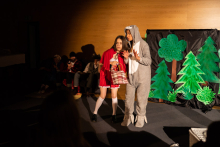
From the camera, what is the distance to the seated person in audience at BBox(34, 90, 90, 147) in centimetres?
112

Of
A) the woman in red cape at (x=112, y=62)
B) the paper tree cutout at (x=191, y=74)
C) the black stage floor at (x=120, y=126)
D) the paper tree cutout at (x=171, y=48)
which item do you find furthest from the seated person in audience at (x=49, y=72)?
the paper tree cutout at (x=191, y=74)

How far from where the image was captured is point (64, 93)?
1.17 meters

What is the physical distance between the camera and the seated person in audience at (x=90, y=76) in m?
5.28

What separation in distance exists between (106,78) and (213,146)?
8.35 ft

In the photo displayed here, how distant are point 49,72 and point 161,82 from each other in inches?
119

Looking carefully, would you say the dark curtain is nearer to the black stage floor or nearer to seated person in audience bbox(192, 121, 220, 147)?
the black stage floor

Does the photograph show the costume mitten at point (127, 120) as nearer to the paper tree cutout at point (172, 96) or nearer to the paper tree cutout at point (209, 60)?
the paper tree cutout at point (172, 96)

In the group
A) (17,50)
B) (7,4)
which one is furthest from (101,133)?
(7,4)

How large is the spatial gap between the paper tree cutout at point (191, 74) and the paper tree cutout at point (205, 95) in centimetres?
10

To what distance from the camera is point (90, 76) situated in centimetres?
526

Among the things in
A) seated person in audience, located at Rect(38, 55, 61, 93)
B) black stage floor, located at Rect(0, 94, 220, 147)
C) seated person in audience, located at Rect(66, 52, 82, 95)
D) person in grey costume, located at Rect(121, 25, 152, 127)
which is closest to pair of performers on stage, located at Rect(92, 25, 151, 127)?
person in grey costume, located at Rect(121, 25, 152, 127)

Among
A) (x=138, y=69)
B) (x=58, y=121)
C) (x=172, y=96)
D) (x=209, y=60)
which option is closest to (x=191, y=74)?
(x=209, y=60)

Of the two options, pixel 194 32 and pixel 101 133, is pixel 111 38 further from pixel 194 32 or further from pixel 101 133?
pixel 101 133

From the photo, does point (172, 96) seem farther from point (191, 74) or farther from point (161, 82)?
point (191, 74)
